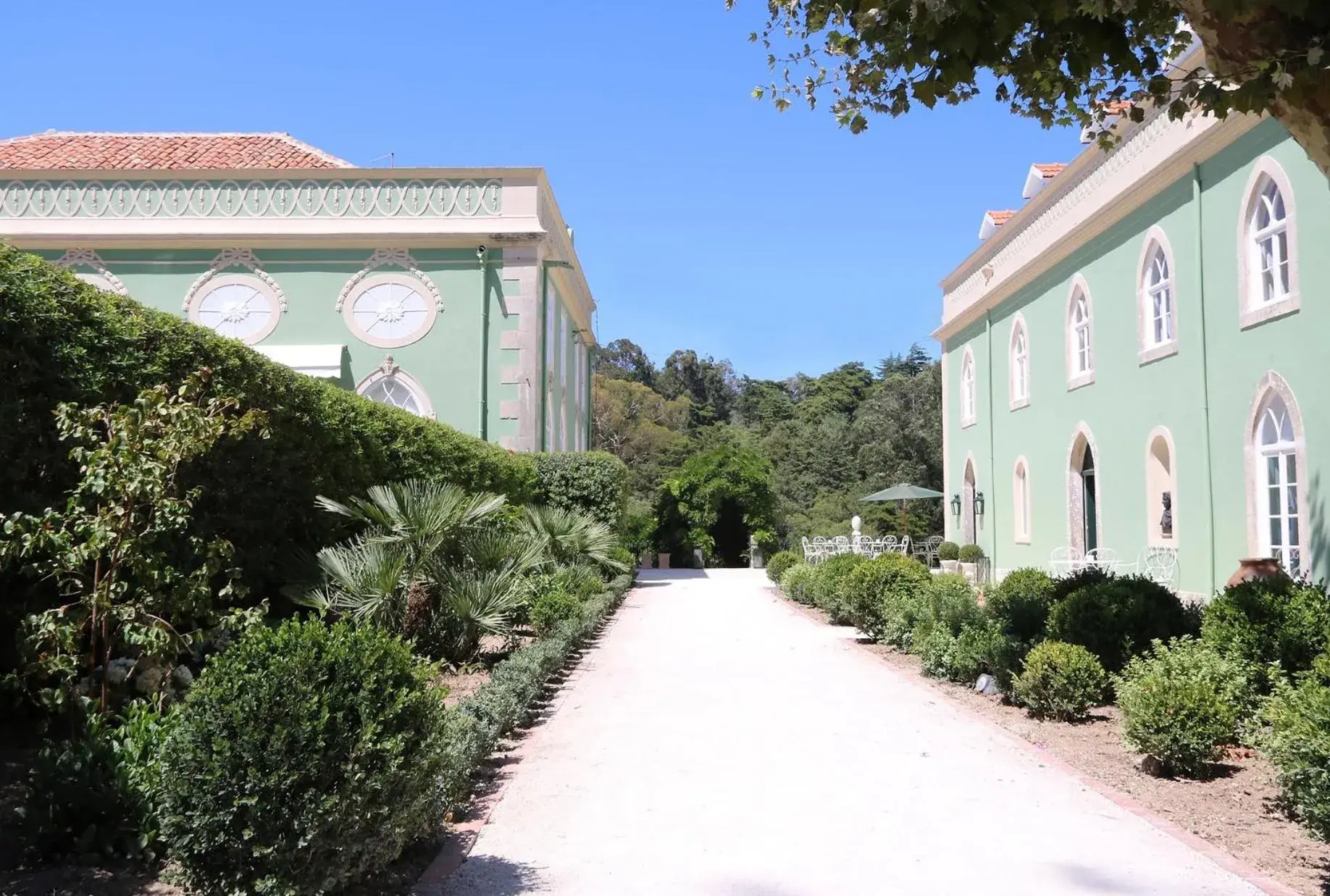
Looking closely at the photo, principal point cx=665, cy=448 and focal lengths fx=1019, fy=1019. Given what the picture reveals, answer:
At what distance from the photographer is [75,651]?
523cm

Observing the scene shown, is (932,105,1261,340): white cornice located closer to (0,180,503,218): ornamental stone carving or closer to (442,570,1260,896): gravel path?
(442,570,1260,896): gravel path

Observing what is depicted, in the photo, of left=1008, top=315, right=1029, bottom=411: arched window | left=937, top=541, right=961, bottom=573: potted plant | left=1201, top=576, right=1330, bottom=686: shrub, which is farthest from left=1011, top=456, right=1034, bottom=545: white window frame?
left=1201, top=576, right=1330, bottom=686: shrub

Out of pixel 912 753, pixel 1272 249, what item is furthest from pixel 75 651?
pixel 1272 249

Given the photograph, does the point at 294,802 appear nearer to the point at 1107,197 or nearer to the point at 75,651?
the point at 75,651

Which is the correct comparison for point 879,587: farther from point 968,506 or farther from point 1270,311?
point 968,506

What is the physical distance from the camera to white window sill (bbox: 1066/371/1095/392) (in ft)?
59.3

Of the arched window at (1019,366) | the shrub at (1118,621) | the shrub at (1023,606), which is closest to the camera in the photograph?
the shrub at (1118,621)

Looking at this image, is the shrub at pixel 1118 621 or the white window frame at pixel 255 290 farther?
the white window frame at pixel 255 290

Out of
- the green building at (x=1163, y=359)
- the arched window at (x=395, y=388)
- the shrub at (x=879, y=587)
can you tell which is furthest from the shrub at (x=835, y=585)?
the arched window at (x=395, y=388)

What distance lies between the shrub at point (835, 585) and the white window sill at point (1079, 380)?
5.53 metres

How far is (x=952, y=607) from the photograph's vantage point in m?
10.6

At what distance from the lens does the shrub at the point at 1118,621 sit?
8508 millimetres

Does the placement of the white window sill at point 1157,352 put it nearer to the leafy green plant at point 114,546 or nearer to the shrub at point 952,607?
the shrub at point 952,607

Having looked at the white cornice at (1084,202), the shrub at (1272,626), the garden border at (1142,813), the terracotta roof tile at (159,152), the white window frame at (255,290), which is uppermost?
the terracotta roof tile at (159,152)
